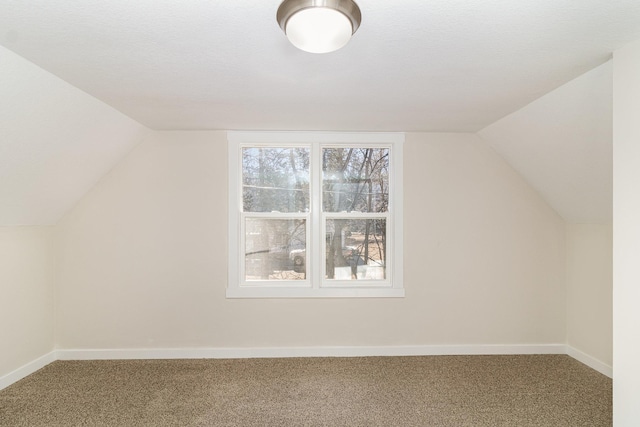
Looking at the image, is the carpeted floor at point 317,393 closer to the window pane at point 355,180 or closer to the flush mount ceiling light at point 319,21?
the window pane at point 355,180

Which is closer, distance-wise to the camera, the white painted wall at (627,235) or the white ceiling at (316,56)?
the white ceiling at (316,56)

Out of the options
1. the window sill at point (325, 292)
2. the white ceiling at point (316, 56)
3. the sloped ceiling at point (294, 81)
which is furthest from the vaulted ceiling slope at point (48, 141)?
the window sill at point (325, 292)

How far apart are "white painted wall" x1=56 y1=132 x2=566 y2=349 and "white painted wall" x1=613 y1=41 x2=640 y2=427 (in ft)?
6.39

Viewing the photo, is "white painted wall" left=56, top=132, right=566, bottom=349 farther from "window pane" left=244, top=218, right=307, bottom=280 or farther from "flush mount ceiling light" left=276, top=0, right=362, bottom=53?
"flush mount ceiling light" left=276, top=0, right=362, bottom=53

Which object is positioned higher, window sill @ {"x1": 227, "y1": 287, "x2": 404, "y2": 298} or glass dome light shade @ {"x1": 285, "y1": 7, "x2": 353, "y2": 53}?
glass dome light shade @ {"x1": 285, "y1": 7, "x2": 353, "y2": 53}

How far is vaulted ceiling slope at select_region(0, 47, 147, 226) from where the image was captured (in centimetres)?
235

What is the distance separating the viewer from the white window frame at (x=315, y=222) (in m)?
3.95

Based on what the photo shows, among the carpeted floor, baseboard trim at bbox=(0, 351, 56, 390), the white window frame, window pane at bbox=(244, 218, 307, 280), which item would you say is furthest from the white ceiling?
baseboard trim at bbox=(0, 351, 56, 390)

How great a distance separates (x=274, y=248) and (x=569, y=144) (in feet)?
9.15

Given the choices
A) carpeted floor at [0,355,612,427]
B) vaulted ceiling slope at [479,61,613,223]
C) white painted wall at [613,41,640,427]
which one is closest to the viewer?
white painted wall at [613,41,640,427]

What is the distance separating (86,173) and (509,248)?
4.21 meters

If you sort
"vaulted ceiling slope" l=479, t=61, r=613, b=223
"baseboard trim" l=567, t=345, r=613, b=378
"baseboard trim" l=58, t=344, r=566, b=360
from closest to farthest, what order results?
"vaulted ceiling slope" l=479, t=61, r=613, b=223 → "baseboard trim" l=567, t=345, r=613, b=378 → "baseboard trim" l=58, t=344, r=566, b=360

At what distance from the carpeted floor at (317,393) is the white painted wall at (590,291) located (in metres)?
0.23

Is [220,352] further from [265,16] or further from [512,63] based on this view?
[512,63]
